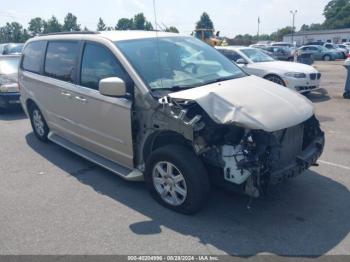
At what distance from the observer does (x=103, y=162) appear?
4867 millimetres

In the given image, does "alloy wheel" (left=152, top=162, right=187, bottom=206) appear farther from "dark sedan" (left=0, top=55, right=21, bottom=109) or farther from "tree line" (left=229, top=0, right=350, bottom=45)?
"tree line" (left=229, top=0, right=350, bottom=45)

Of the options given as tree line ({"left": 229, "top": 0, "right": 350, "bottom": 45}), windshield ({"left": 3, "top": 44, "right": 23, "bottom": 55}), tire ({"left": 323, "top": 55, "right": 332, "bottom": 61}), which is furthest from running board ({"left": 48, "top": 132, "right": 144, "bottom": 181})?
tree line ({"left": 229, "top": 0, "right": 350, "bottom": 45})

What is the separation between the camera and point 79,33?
531cm

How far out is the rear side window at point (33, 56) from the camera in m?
6.14

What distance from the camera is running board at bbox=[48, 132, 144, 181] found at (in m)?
4.36

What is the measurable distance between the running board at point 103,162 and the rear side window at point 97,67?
3.26 ft

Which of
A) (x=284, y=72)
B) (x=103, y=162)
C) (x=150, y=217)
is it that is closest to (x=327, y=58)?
(x=284, y=72)

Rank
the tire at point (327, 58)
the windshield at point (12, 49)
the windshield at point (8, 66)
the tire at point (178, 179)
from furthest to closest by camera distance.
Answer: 1. the tire at point (327, 58)
2. the windshield at point (12, 49)
3. the windshield at point (8, 66)
4. the tire at point (178, 179)

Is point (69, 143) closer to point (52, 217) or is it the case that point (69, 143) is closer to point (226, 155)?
point (52, 217)

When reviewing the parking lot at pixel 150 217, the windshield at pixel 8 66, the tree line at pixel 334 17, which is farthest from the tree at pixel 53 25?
the parking lot at pixel 150 217

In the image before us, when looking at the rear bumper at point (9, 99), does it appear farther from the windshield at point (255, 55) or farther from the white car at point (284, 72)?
the windshield at point (255, 55)

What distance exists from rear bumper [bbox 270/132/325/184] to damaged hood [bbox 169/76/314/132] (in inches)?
16.1

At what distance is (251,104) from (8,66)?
28.7ft

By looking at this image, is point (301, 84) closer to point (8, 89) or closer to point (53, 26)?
point (8, 89)
